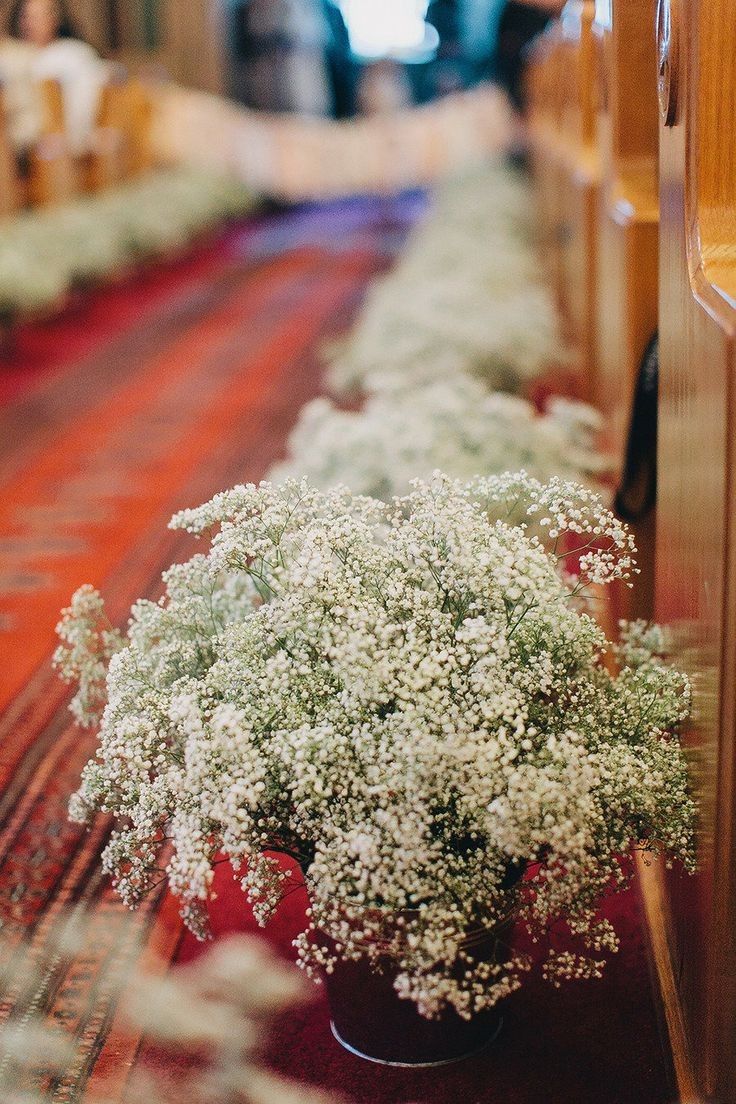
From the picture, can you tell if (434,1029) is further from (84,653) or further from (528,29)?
(528,29)

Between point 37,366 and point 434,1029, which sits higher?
point 434,1029

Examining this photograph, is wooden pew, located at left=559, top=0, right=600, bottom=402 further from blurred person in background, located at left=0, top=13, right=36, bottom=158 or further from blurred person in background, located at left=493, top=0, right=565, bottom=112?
blurred person in background, located at left=493, top=0, right=565, bottom=112

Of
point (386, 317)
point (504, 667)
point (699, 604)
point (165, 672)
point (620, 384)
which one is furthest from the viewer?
point (386, 317)

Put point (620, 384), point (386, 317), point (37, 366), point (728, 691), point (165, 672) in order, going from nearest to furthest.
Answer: point (728, 691), point (165, 672), point (620, 384), point (386, 317), point (37, 366)

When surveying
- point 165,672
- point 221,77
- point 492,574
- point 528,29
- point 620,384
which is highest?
point 492,574

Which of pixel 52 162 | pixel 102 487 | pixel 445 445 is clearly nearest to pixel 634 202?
pixel 445 445

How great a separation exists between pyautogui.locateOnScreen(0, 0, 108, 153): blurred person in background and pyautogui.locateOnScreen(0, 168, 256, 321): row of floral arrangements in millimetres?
569

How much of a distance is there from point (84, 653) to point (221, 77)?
15.8 metres

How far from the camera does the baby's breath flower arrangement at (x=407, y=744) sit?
1.38 m

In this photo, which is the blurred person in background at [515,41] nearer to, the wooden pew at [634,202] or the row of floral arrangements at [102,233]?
the row of floral arrangements at [102,233]

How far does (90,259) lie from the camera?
788 centimetres

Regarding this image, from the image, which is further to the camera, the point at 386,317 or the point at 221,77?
the point at 221,77

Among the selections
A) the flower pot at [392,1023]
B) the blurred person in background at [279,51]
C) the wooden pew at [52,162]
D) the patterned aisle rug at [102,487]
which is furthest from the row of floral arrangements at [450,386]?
the blurred person in background at [279,51]

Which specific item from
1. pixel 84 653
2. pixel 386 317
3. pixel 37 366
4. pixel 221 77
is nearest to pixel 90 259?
pixel 37 366
